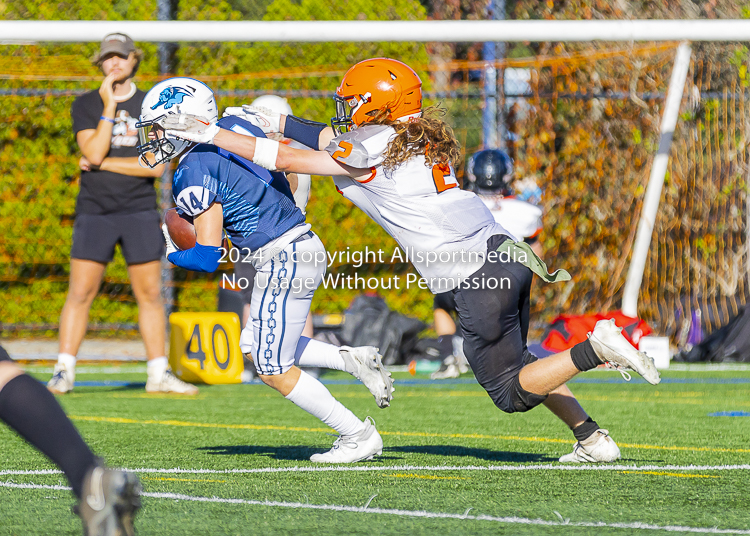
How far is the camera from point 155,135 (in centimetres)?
415

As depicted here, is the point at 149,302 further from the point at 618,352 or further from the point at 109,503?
the point at 109,503

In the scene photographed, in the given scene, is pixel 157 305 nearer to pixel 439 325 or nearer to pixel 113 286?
pixel 439 325

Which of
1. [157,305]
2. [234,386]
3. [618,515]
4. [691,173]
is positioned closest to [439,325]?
[234,386]

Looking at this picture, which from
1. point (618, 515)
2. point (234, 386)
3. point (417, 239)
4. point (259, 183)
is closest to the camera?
point (618, 515)

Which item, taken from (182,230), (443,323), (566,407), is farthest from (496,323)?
(443,323)

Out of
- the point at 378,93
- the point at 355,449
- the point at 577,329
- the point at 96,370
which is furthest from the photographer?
the point at 96,370

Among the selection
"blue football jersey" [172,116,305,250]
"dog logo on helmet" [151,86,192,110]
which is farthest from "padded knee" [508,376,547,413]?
"dog logo on helmet" [151,86,192,110]

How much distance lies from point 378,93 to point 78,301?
3.20m

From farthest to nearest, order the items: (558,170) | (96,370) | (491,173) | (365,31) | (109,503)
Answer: (558,170), (96,370), (491,173), (365,31), (109,503)

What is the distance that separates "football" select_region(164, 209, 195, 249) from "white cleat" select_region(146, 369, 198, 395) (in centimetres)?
257

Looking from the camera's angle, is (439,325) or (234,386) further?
(439,325)

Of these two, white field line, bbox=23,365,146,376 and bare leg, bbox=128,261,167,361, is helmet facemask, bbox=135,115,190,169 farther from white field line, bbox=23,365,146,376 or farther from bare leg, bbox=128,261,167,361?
white field line, bbox=23,365,146,376

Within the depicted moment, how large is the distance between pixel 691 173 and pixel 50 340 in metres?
5.81

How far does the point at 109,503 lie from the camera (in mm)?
2207
